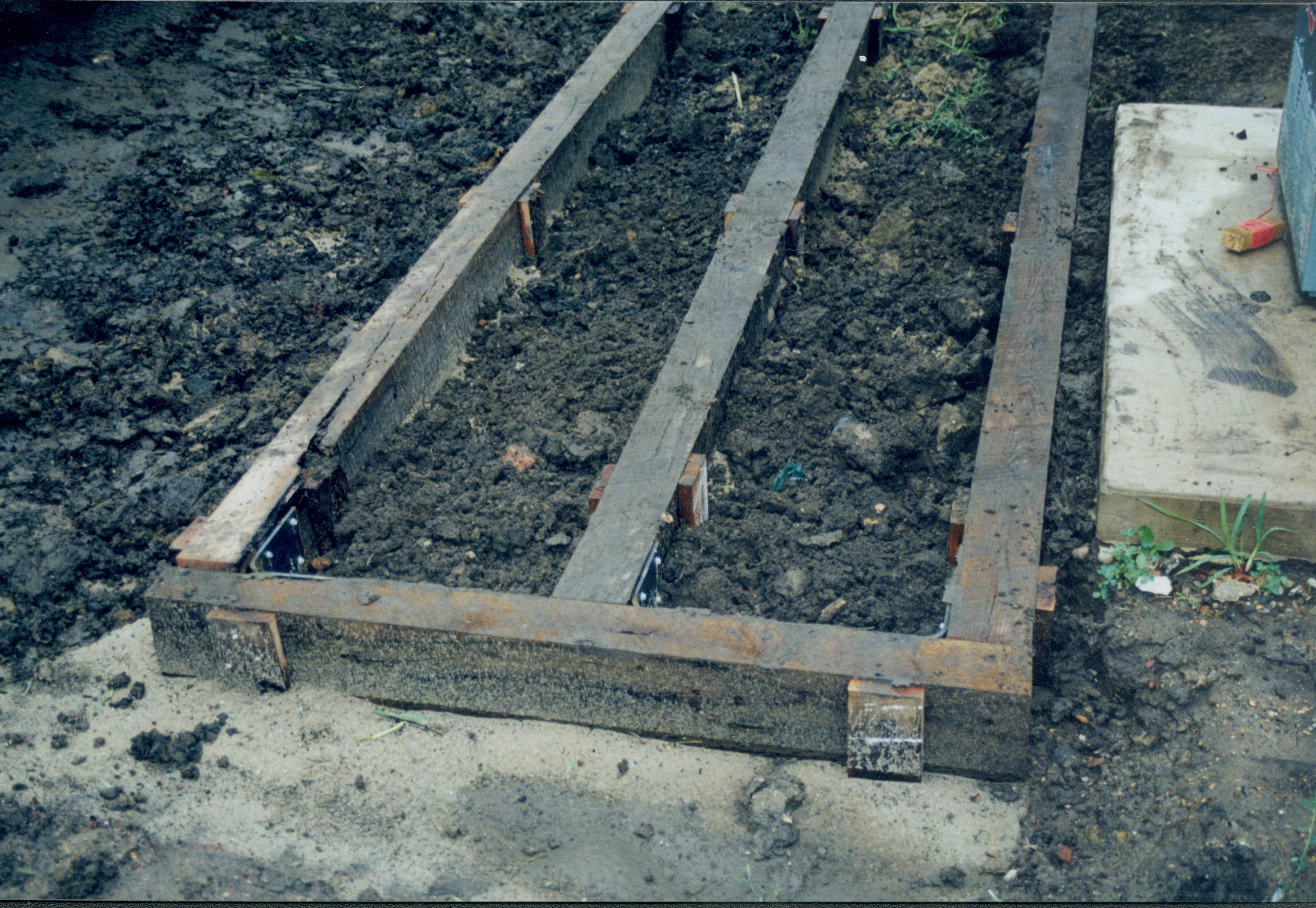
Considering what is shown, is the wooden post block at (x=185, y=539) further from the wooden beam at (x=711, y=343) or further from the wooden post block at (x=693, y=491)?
the wooden post block at (x=693, y=491)

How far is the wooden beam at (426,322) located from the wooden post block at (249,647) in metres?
0.14

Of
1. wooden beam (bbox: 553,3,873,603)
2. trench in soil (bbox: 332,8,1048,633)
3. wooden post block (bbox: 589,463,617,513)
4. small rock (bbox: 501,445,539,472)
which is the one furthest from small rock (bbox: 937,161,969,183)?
wooden post block (bbox: 589,463,617,513)

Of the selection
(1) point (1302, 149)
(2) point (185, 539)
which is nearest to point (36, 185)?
(2) point (185, 539)

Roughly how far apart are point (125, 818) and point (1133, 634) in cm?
255

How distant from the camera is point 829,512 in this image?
3.42 metres

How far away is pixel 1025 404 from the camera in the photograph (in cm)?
334

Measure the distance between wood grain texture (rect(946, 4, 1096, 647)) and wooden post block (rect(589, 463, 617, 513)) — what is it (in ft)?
3.12

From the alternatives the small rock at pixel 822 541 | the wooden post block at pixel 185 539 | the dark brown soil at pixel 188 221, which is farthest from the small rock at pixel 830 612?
the dark brown soil at pixel 188 221

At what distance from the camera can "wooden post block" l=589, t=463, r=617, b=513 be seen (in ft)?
10.5

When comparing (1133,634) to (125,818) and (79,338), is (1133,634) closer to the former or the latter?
(125,818)

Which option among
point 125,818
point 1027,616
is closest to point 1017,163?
point 1027,616

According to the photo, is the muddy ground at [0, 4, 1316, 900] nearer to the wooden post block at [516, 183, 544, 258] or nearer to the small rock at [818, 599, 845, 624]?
the small rock at [818, 599, 845, 624]

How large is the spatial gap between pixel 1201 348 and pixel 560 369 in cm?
207

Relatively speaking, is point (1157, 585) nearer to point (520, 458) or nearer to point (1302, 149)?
point (1302, 149)
